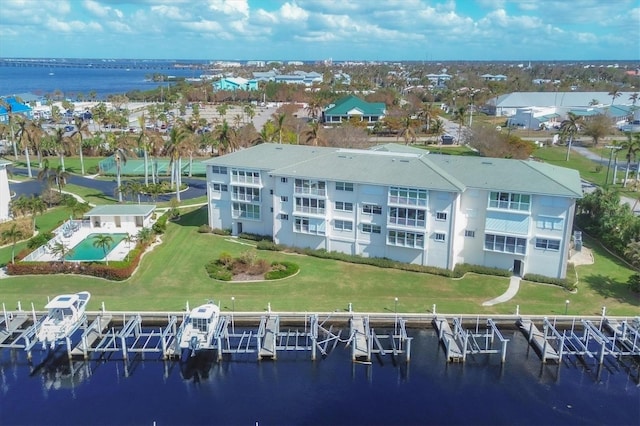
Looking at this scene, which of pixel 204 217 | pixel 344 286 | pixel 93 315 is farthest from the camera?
pixel 204 217

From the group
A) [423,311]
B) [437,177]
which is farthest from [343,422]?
[437,177]

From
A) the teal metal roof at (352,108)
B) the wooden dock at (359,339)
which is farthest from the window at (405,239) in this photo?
the teal metal roof at (352,108)

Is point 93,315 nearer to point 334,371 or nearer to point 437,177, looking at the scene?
point 334,371

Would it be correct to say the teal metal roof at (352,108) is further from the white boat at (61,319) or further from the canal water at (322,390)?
the white boat at (61,319)

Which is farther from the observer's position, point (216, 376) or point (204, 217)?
point (204, 217)

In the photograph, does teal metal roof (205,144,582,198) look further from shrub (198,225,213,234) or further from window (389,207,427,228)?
shrub (198,225,213,234)

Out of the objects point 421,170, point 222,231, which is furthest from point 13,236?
point 421,170
